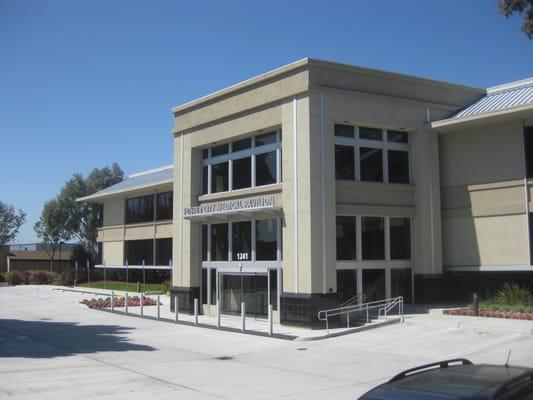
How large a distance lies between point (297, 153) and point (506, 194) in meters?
8.22

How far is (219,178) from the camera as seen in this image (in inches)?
1075

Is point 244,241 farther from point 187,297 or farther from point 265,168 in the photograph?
point 187,297

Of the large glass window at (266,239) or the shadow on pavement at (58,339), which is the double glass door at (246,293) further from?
the shadow on pavement at (58,339)

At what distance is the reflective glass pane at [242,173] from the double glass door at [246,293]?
3.79 m

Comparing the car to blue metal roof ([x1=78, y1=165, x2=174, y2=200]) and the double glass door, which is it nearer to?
the double glass door

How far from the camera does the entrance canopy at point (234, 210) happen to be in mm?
23214

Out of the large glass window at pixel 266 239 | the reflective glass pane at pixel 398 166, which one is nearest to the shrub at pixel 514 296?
the reflective glass pane at pixel 398 166

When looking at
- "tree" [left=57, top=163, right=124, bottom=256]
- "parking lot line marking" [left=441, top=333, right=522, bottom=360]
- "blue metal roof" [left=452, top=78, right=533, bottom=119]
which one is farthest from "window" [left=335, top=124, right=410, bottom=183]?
"tree" [left=57, top=163, right=124, bottom=256]

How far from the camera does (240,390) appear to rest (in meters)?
11.5

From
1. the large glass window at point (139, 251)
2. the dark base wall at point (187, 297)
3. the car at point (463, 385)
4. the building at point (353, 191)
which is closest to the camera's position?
the car at point (463, 385)

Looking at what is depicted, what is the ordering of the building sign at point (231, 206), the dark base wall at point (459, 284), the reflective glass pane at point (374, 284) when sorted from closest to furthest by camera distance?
the building sign at point (231, 206), the reflective glass pane at point (374, 284), the dark base wall at point (459, 284)

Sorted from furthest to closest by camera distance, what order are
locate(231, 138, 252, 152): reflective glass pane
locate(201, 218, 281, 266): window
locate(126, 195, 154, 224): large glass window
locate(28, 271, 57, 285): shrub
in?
locate(28, 271, 57, 285): shrub, locate(126, 195, 154, 224): large glass window, locate(231, 138, 252, 152): reflective glass pane, locate(201, 218, 281, 266): window

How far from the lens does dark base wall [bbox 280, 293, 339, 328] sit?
21.2 metres

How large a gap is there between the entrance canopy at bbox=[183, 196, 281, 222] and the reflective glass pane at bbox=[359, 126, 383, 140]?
430cm
